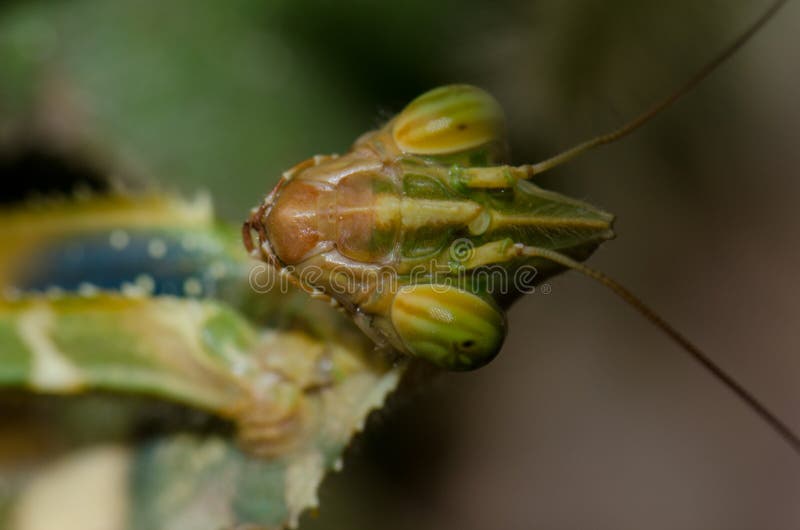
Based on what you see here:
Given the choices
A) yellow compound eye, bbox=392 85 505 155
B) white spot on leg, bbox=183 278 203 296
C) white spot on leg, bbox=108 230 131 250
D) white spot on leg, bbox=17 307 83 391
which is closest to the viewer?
yellow compound eye, bbox=392 85 505 155

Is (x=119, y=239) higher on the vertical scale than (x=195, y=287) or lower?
higher

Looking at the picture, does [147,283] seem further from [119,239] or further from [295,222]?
[295,222]

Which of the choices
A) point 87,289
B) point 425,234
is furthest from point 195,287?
point 425,234

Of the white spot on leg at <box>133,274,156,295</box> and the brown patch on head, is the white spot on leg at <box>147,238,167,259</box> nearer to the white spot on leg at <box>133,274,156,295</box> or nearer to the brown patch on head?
the white spot on leg at <box>133,274,156,295</box>

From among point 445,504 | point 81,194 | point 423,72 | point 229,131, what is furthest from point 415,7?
point 445,504

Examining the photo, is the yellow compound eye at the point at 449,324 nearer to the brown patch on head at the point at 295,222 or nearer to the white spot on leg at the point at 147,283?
the brown patch on head at the point at 295,222

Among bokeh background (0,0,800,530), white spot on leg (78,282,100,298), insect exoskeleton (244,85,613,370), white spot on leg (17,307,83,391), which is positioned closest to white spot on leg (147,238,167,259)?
white spot on leg (78,282,100,298)

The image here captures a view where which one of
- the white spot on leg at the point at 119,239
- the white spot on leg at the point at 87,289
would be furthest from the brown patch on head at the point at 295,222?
the white spot on leg at the point at 119,239
